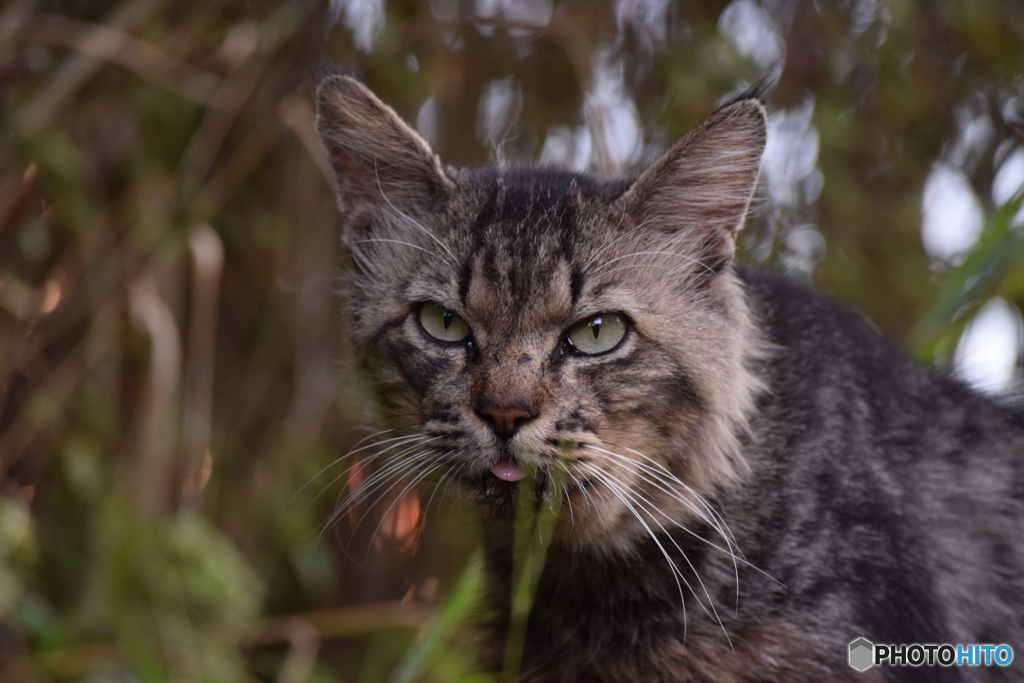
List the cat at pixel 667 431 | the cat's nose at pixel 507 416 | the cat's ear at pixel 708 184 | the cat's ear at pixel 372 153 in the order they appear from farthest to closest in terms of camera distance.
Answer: the cat's ear at pixel 372 153
the cat's ear at pixel 708 184
the cat at pixel 667 431
the cat's nose at pixel 507 416

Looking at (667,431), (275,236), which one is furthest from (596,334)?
(275,236)

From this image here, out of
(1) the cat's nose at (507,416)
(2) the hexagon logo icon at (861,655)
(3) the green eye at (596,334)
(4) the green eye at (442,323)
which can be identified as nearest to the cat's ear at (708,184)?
(3) the green eye at (596,334)

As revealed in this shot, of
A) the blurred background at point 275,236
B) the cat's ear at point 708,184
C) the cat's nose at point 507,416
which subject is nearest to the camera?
the cat's nose at point 507,416

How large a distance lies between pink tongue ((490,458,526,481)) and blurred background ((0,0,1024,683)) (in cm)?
63

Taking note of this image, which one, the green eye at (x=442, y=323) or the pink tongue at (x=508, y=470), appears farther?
the green eye at (x=442, y=323)

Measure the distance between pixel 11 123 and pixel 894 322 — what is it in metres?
4.53

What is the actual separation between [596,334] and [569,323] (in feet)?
0.23

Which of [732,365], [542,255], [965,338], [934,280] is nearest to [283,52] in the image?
[542,255]

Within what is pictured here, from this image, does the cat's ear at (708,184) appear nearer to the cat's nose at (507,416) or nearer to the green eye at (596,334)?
the green eye at (596,334)

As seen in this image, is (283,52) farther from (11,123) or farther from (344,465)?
(344,465)

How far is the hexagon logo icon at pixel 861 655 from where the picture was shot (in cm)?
186

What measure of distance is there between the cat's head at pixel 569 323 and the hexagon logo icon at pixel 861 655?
41 cm

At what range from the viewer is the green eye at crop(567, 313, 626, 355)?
6.57 ft

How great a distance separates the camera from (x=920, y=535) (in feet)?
6.73
